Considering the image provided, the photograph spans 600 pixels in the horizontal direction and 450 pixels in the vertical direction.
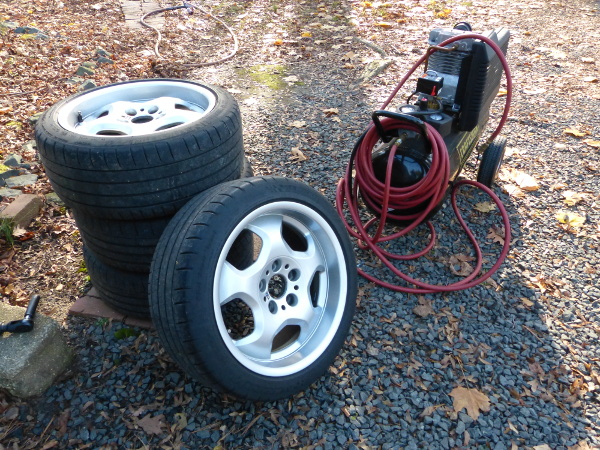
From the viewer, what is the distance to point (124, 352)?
2439mm

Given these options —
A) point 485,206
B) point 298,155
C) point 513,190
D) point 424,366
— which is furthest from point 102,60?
point 424,366

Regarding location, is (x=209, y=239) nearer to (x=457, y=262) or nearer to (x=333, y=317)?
(x=333, y=317)

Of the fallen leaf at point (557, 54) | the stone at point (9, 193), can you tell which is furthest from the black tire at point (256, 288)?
the fallen leaf at point (557, 54)

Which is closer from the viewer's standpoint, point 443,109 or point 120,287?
point 120,287

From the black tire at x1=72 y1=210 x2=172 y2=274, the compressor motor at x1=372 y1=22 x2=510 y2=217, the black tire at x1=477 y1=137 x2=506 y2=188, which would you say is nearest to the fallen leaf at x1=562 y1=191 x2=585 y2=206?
the black tire at x1=477 y1=137 x2=506 y2=188

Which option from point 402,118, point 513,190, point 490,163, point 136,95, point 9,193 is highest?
point 136,95

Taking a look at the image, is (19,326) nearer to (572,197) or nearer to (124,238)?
(124,238)

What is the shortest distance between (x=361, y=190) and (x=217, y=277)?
1460mm

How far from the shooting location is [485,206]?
3564mm

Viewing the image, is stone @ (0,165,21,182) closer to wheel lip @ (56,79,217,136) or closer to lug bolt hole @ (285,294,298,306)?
wheel lip @ (56,79,217,136)

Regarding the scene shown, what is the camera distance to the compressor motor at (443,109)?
298cm

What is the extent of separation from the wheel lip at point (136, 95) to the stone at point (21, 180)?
1.33m

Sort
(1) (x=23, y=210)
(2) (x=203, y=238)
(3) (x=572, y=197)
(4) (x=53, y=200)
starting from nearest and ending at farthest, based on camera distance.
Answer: (2) (x=203, y=238)
(1) (x=23, y=210)
(4) (x=53, y=200)
(3) (x=572, y=197)

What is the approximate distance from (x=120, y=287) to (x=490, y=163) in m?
2.81
